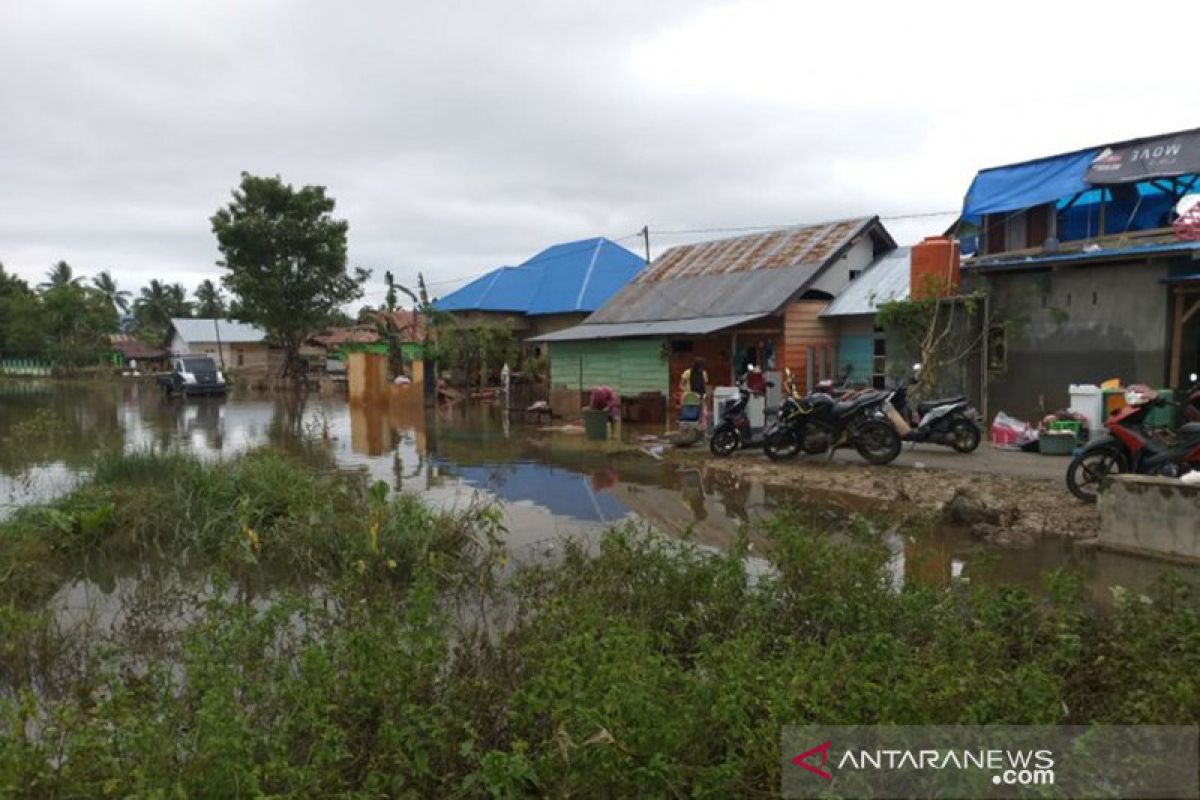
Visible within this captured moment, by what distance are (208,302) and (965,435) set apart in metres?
72.9

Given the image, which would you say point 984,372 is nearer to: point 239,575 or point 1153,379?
point 1153,379

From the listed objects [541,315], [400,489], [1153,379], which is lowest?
[400,489]

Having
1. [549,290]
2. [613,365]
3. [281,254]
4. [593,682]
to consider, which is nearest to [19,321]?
[281,254]

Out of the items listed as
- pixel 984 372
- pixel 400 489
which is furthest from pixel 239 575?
pixel 984 372

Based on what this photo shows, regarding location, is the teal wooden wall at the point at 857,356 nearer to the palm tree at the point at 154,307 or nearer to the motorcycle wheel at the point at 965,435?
the motorcycle wheel at the point at 965,435

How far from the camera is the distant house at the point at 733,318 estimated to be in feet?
60.1

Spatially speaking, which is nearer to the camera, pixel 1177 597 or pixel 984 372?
pixel 1177 597

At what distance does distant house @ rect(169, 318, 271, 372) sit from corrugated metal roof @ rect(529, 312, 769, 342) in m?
39.1

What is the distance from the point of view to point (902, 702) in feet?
8.87

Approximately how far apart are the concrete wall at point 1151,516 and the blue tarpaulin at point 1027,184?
9479 millimetres

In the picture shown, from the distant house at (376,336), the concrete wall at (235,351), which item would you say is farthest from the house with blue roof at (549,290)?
the concrete wall at (235,351)

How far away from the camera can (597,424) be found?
14633 millimetres

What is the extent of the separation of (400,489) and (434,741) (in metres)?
7.61

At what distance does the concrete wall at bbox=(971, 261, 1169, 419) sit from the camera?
12.2m
